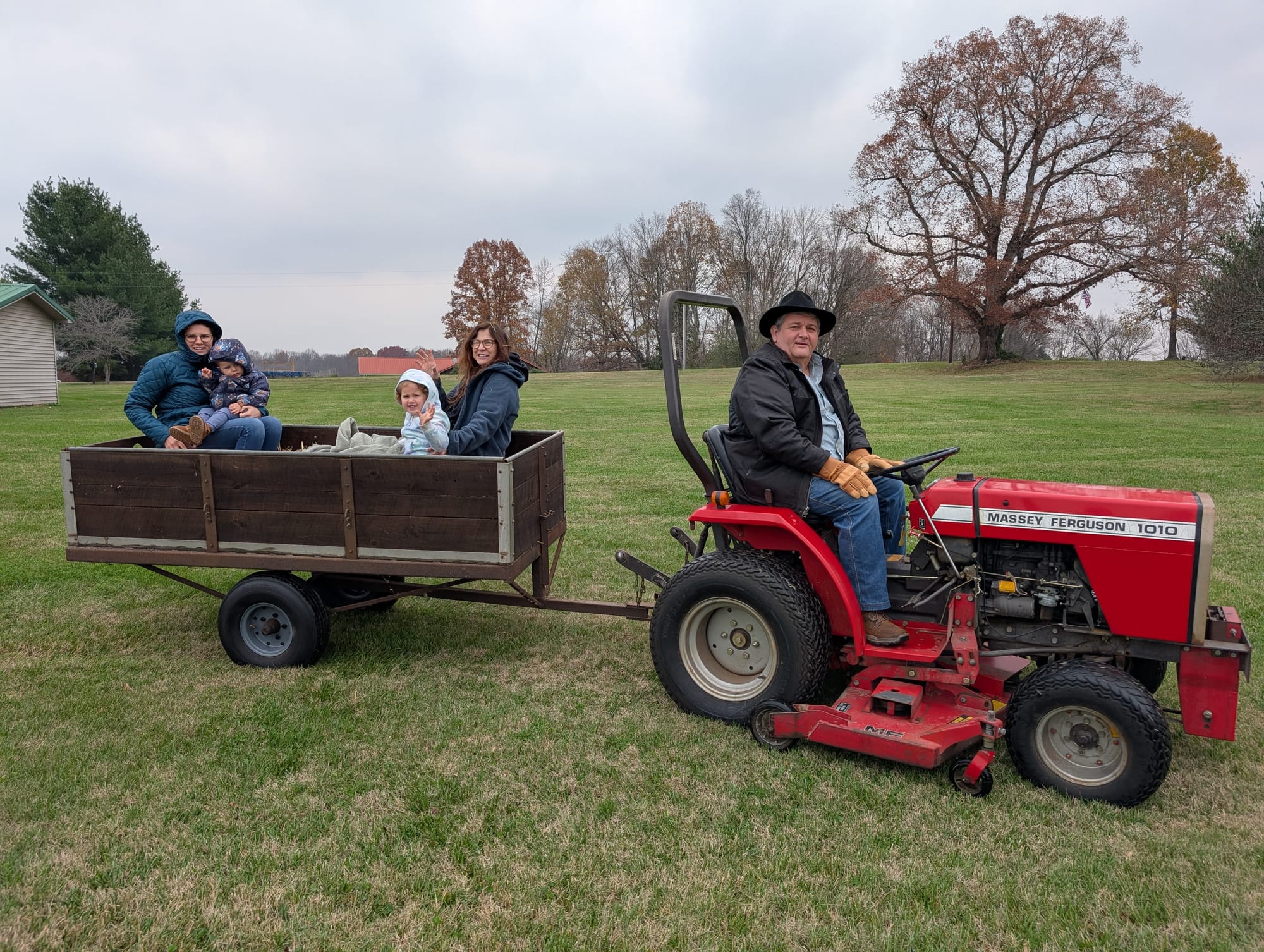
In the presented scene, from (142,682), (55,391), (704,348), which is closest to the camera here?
(142,682)

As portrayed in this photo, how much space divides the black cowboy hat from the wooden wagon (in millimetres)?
1487

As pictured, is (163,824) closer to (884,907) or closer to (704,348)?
(884,907)

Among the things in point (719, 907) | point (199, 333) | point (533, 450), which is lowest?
point (719, 907)

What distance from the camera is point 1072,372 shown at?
35.0 metres

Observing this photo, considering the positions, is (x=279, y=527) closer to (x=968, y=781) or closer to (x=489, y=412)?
(x=489, y=412)

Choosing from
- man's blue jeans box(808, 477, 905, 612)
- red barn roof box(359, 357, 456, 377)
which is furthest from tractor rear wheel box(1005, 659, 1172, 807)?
red barn roof box(359, 357, 456, 377)

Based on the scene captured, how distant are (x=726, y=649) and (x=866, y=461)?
1144 mm

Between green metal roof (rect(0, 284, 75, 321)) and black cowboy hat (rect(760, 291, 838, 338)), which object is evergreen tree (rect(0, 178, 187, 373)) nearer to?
green metal roof (rect(0, 284, 75, 321))

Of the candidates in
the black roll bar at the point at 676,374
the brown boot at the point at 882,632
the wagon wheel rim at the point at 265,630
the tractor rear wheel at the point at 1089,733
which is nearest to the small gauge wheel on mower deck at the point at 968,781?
the tractor rear wheel at the point at 1089,733

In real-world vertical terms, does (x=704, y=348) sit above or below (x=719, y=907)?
above

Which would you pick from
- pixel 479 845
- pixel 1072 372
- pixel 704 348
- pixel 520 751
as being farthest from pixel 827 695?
pixel 704 348

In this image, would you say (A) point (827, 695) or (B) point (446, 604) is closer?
(A) point (827, 695)

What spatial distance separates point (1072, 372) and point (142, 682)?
3685cm

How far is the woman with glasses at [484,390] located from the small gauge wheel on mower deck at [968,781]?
9.52ft
